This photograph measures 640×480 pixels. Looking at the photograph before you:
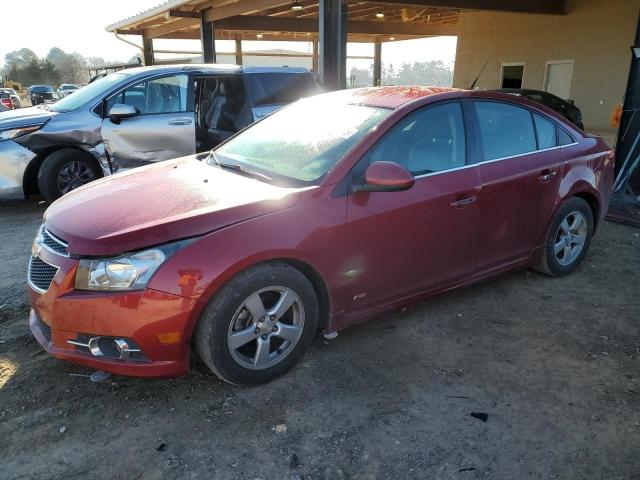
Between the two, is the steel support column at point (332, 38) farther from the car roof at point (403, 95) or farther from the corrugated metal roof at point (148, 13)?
the corrugated metal roof at point (148, 13)

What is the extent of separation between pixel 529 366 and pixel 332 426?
1362 mm

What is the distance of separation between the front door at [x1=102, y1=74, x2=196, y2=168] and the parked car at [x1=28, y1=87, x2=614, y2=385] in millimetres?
3112

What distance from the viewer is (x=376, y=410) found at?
9.20 feet

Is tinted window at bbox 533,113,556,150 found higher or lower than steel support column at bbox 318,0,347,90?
lower

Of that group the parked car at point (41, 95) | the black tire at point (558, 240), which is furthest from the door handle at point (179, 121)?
the parked car at point (41, 95)

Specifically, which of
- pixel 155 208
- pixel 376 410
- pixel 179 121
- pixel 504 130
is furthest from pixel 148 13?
pixel 376 410

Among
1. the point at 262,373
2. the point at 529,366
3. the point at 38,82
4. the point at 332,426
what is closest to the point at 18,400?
the point at 262,373

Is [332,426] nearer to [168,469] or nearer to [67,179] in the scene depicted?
[168,469]

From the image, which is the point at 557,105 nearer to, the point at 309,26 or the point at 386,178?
the point at 309,26

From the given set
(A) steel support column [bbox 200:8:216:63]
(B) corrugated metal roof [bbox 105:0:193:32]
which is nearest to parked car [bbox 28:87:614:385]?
(B) corrugated metal roof [bbox 105:0:193:32]

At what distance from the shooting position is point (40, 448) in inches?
98.9

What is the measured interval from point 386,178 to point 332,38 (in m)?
7.26

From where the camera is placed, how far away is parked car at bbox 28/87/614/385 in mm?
2617

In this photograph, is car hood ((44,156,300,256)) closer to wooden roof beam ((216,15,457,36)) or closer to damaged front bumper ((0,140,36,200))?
damaged front bumper ((0,140,36,200))
